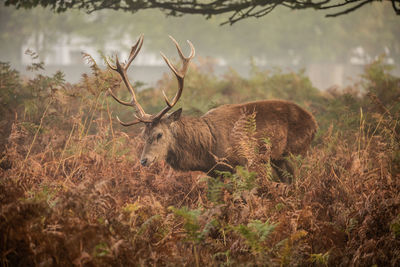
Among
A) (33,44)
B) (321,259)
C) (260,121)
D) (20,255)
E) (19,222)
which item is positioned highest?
(33,44)

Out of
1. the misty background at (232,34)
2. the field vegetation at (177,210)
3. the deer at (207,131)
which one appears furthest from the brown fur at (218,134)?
the misty background at (232,34)

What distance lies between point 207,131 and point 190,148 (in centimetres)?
38

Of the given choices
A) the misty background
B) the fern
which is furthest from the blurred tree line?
the fern

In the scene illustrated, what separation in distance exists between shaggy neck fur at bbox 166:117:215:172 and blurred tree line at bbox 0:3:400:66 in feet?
83.1

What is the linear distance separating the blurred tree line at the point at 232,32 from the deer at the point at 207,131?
2490 cm

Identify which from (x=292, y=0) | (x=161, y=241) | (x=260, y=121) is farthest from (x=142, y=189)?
(x=292, y=0)

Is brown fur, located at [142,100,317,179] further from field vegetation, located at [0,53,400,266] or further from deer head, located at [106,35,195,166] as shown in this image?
field vegetation, located at [0,53,400,266]

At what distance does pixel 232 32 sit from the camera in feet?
107

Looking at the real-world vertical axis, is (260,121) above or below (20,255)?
above

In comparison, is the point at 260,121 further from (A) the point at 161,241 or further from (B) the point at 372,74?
(B) the point at 372,74

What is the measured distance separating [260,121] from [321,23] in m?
28.5

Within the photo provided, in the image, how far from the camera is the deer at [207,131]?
5445 mm

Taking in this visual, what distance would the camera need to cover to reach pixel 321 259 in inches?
138

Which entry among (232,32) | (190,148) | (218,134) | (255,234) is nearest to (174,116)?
(190,148)
